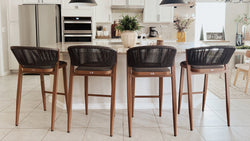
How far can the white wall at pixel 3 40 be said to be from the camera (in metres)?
5.94

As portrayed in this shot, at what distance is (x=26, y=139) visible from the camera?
2549 mm

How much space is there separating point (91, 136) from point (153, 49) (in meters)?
1.11

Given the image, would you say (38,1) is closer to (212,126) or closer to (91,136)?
(91,136)

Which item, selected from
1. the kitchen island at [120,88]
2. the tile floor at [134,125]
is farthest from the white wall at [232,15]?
the kitchen island at [120,88]

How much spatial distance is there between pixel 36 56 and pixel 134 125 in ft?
4.41

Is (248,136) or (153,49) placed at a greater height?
(153,49)

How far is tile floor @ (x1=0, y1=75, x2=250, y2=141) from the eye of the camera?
261 cm

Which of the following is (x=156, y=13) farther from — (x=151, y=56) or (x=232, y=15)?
(x=151, y=56)

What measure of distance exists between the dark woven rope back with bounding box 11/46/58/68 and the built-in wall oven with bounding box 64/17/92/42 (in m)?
3.25

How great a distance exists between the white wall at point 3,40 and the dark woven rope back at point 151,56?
4511 mm

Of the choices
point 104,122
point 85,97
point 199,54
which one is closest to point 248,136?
point 199,54

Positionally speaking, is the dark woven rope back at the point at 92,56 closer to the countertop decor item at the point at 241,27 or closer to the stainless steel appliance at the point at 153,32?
the stainless steel appliance at the point at 153,32

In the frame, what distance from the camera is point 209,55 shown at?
106 inches

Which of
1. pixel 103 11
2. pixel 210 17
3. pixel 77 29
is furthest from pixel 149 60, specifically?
pixel 210 17
